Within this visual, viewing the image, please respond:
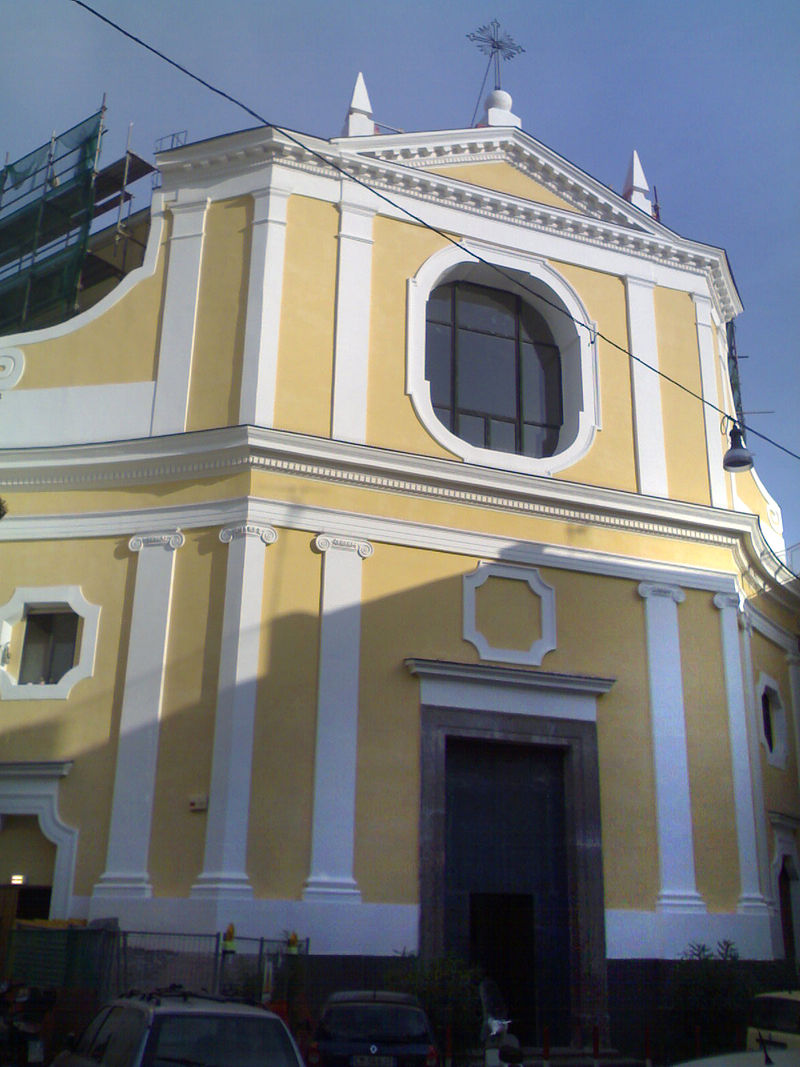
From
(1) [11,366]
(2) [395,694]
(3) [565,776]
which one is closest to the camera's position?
(2) [395,694]

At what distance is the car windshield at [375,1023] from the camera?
34.0ft

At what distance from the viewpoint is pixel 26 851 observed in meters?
15.6

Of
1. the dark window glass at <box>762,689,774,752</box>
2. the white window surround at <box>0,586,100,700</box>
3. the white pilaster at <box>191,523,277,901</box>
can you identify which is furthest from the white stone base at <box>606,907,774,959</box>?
the white window surround at <box>0,586,100,700</box>

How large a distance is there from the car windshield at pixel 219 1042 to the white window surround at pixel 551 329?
35.6ft

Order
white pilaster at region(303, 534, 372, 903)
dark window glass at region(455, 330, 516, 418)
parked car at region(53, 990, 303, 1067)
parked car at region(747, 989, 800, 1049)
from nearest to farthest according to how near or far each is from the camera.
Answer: parked car at region(53, 990, 303, 1067), parked car at region(747, 989, 800, 1049), white pilaster at region(303, 534, 372, 903), dark window glass at region(455, 330, 516, 418)

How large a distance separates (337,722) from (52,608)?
452 centimetres

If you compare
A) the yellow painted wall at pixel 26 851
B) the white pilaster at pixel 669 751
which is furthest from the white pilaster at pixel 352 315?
the yellow painted wall at pixel 26 851

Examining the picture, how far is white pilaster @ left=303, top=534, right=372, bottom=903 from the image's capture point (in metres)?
15.1

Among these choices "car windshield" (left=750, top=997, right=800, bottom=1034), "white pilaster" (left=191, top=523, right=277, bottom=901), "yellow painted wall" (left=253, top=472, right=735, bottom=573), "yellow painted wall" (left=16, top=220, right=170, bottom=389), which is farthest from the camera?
"yellow painted wall" (left=16, top=220, right=170, bottom=389)

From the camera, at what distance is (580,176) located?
20359mm

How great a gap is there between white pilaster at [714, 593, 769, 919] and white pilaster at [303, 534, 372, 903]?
6.20 metres

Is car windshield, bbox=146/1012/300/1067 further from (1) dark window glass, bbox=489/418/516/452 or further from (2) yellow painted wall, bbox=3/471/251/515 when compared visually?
(1) dark window glass, bbox=489/418/516/452

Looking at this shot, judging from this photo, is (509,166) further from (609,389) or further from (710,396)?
(710,396)

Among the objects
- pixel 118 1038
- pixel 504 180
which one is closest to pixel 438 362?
pixel 504 180
